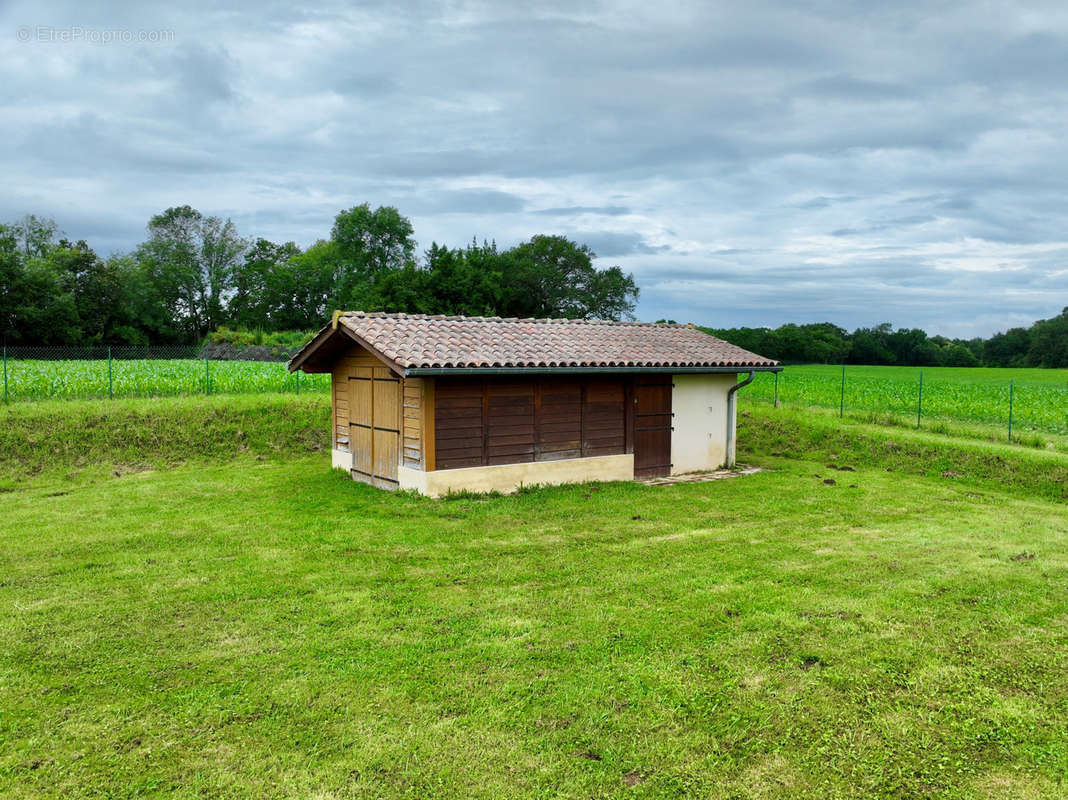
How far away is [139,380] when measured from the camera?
18.2 m

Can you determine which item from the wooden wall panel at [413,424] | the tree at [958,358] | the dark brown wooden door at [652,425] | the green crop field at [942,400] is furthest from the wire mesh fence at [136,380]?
the tree at [958,358]

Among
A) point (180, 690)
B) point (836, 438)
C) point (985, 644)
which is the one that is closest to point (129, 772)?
point (180, 690)

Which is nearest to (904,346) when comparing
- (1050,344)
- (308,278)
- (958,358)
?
(958,358)

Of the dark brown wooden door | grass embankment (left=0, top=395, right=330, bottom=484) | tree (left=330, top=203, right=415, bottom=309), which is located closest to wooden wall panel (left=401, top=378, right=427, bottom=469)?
the dark brown wooden door

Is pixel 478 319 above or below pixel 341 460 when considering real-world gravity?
above

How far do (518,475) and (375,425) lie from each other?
9.32 ft

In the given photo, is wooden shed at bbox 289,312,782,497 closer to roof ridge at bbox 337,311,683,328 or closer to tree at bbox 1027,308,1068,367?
roof ridge at bbox 337,311,683,328

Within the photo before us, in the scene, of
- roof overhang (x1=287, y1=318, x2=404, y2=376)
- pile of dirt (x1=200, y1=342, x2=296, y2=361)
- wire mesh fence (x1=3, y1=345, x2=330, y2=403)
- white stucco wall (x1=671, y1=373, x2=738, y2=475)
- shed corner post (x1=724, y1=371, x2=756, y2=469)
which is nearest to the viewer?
roof overhang (x1=287, y1=318, x2=404, y2=376)

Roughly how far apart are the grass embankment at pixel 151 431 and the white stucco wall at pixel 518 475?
5894 millimetres

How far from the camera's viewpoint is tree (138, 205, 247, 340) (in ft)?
195

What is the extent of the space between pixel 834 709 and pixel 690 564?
3.17 metres

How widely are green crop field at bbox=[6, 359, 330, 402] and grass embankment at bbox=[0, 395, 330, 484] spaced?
1170mm

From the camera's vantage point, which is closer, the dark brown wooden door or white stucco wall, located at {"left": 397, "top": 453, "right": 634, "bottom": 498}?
white stucco wall, located at {"left": 397, "top": 453, "right": 634, "bottom": 498}

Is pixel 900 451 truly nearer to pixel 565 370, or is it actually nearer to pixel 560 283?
pixel 565 370
